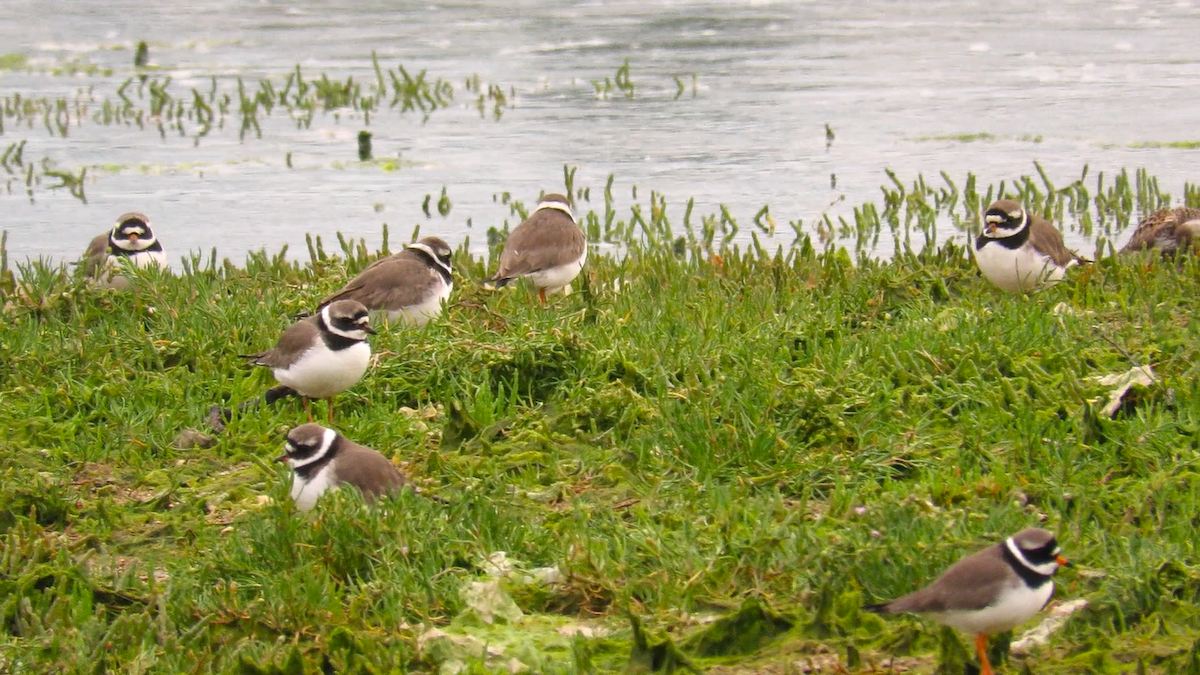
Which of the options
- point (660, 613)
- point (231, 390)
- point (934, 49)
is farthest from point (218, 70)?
point (660, 613)

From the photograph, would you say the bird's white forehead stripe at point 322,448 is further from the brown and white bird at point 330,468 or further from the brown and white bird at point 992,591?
the brown and white bird at point 992,591

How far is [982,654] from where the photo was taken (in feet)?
15.0

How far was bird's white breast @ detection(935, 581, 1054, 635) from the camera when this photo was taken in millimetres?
4484

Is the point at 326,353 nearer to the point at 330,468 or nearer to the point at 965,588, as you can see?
the point at 330,468

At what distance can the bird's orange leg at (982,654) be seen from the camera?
4.54 m

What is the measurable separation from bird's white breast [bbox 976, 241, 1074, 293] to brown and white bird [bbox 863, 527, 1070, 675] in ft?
12.9

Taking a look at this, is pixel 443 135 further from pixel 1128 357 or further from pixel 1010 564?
pixel 1010 564

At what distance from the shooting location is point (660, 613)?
5.08m

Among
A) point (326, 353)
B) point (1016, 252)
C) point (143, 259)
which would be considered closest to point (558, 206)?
point (143, 259)

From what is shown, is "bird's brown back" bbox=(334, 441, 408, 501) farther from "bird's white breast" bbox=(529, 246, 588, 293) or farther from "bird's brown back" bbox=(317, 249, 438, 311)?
"bird's white breast" bbox=(529, 246, 588, 293)

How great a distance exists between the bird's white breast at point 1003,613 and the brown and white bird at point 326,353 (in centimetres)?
323

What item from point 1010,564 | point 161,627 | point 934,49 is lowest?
point 161,627

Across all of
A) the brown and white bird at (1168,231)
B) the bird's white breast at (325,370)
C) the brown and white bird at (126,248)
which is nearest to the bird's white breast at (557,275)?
the bird's white breast at (325,370)

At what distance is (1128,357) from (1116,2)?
2073 cm
